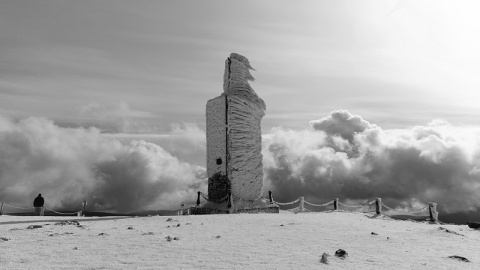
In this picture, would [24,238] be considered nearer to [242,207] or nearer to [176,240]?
[176,240]

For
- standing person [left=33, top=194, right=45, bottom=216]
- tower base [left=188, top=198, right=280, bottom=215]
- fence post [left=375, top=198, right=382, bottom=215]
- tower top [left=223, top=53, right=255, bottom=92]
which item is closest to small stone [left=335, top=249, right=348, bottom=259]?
tower base [left=188, top=198, right=280, bottom=215]

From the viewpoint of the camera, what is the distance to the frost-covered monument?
17031mm

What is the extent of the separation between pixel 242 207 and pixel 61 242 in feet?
30.2

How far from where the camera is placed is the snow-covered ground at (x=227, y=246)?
688 cm

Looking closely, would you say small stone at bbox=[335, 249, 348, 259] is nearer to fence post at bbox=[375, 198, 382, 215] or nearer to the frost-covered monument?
the frost-covered monument

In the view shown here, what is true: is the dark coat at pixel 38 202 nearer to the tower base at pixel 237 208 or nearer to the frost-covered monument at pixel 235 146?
the tower base at pixel 237 208

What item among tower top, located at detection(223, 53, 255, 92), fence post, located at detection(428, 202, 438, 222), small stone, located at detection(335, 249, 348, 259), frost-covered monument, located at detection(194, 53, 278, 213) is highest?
tower top, located at detection(223, 53, 255, 92)

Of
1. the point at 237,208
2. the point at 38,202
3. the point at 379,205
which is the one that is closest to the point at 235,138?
the point at 237,208

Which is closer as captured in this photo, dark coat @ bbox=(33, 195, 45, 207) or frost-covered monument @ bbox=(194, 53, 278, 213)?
frost-covered monument @ bbox=(194, 53, 278, 213)

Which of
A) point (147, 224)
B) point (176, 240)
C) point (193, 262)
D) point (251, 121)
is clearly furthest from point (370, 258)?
point (251, 121)

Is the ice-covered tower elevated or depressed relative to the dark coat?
elevated

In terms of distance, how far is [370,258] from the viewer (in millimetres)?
7684

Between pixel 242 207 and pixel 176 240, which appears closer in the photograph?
pixel 176 240

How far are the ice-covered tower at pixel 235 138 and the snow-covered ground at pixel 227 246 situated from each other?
5.36 meters
